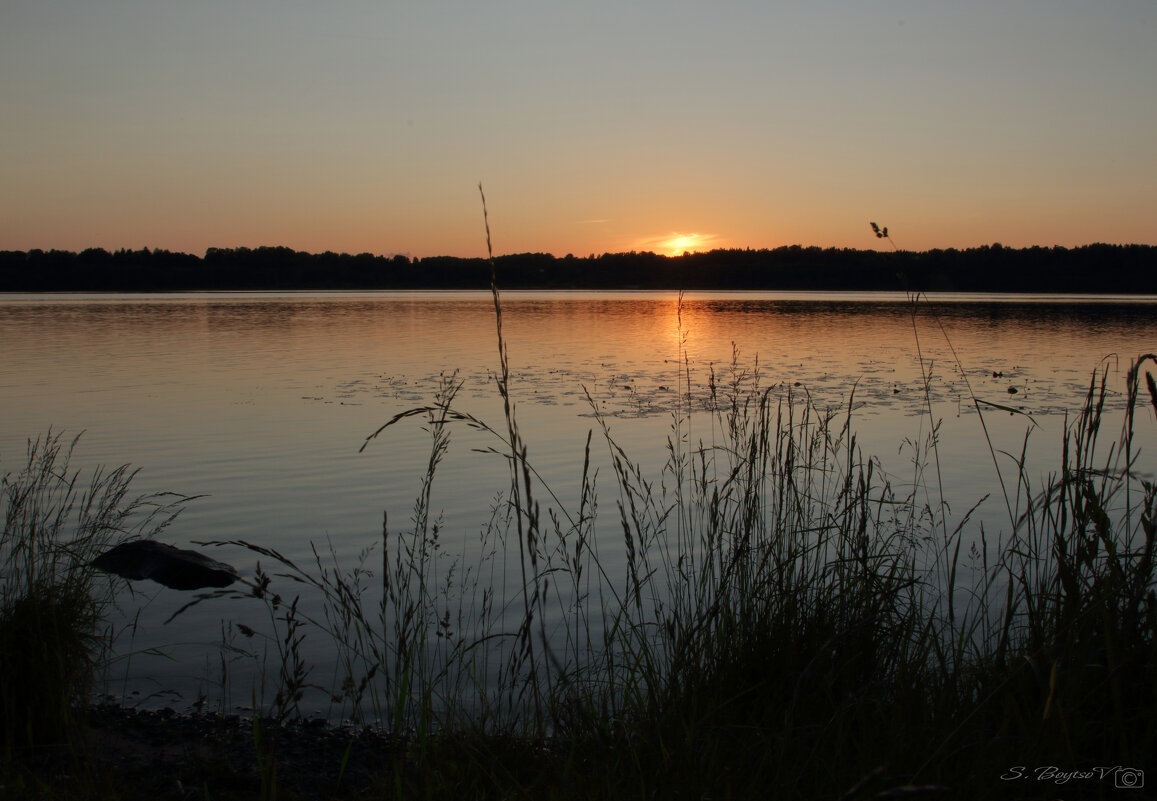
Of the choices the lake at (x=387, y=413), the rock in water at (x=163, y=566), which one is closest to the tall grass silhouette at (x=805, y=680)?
A: the lake at (x=387, y=413)

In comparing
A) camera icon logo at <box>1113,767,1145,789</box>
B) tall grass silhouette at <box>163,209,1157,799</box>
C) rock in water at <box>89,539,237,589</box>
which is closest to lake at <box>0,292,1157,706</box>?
rock in water at <box>89,539,237,589</box>

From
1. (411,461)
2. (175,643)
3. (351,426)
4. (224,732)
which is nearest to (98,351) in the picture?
(351,426)

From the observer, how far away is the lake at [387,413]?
643 centimetres

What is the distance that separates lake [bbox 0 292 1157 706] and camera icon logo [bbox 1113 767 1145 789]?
2.92 feet

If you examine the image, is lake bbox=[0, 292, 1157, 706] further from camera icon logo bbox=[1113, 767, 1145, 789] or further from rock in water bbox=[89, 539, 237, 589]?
camera icon logo bbox=[1113, 767, 1145, 789]

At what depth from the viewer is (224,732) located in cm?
341

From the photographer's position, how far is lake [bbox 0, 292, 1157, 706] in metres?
6.43

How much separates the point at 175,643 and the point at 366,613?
109cm

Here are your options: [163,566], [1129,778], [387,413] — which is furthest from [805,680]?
[387,413]

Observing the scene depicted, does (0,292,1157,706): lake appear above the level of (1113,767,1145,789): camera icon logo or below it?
below

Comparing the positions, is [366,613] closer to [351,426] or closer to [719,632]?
[719,632]

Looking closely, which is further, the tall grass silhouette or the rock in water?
the rock in water

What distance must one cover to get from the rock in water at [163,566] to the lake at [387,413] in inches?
4.6

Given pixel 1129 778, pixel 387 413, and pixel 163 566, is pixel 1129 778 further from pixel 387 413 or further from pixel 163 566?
pixel 387 413
